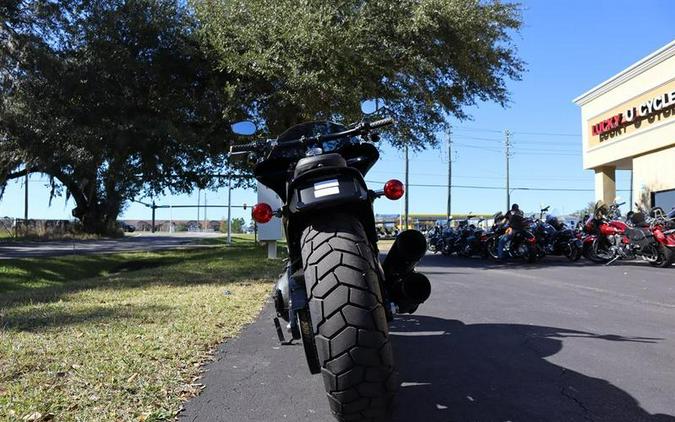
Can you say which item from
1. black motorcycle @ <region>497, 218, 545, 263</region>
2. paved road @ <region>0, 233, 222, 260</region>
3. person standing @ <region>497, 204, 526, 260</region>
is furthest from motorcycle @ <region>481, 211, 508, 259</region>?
paved road @ <region>0, 233, 222, 260</region>

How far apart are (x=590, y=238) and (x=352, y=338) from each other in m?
14.7

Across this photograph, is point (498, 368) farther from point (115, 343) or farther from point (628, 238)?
point (628, 238)

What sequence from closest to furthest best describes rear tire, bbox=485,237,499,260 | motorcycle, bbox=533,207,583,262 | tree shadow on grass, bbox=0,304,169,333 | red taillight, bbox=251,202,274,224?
red taillight, bbox=251,202,274,224
tree shadow on grass, bbox=0,304,169,333
motorcycle, bbox=533,207,583,262
rear tire, bbox=485,237,499,260

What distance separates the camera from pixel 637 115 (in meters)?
23.3

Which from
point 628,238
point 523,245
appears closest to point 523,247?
point 523,245

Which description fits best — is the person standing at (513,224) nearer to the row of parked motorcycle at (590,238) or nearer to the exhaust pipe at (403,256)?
the row of parked motorcycle at (590,238)

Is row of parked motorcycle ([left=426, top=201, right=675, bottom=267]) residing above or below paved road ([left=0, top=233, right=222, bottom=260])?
above

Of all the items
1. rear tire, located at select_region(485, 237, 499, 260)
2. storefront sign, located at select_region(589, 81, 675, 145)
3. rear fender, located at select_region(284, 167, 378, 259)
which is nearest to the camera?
rear fender, located at select_region(284, 167, 378, 259)

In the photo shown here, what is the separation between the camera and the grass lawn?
3.84 metres

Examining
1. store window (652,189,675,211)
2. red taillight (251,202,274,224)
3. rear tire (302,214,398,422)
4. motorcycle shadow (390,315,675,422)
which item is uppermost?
store window (652,189,675,211)

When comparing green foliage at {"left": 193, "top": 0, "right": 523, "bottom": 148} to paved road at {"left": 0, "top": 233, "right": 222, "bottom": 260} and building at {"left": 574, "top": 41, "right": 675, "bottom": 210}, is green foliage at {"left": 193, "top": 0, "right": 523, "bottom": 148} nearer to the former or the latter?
building at {"left": 574, "top": 41, "right": 675, "bottom": 210}

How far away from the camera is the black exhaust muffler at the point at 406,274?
13.4 feet

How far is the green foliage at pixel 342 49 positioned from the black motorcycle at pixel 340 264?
33.9ft

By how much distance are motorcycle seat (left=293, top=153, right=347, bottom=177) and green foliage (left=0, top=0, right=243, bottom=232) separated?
13.3m
